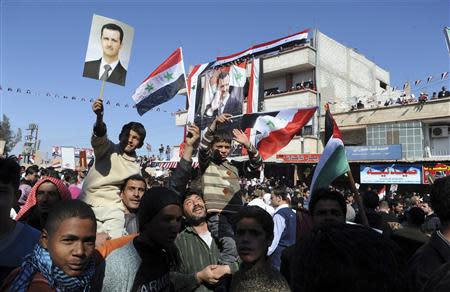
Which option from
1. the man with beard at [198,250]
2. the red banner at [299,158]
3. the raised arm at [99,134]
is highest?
the red banner at [299,158]

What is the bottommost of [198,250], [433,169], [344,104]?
[198,250]

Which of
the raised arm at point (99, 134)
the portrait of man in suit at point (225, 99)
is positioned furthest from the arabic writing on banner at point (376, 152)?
the raised arm at point (99, 134)

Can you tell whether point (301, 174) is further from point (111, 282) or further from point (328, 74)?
point (111, 282)

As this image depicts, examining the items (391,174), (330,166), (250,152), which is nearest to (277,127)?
(330,166)

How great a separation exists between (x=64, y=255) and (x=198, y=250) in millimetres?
1521

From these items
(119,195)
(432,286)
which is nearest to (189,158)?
(119,195)

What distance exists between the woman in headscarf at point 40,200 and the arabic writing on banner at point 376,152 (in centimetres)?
2159

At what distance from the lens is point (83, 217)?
2010 mm

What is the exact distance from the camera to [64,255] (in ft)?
6.30

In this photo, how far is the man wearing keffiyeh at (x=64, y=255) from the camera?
1.83m

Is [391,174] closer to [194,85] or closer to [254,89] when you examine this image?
[254,89]

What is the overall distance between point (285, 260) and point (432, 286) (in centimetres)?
188

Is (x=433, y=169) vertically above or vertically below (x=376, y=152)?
below

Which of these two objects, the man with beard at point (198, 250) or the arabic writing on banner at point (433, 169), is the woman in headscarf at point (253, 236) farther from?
the arabic writing on banner at point (433, 169)
